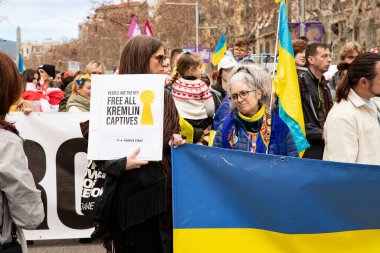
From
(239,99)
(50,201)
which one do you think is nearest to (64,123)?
(50,201)

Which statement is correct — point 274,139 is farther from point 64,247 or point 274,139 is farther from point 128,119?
point 64,247

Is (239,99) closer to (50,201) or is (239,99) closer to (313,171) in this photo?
(313,171)

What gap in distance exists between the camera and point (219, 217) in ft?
13.1

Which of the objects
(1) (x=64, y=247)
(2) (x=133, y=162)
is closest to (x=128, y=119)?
(2) (x=133, y=162)

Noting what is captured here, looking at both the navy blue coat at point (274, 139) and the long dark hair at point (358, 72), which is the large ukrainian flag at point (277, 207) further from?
the long dark hair at point (358, 72)

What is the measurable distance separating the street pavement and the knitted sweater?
1.70 m

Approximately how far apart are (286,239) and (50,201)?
3.84 meters

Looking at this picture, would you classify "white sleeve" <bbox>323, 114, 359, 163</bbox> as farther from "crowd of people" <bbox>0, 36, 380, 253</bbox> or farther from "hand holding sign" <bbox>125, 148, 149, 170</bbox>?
"hand holding sign" <bbox>125, 148, 149, 170</bbox>

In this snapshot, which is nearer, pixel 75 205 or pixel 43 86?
pixel 75 205

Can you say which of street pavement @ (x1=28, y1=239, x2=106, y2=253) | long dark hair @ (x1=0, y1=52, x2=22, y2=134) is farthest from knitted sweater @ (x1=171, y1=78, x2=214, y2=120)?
long dark hair @ (x1=0, y1=52, x2=22, y2=134)

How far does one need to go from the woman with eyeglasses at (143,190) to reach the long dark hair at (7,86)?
691mm

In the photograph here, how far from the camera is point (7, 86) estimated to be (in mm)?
3381

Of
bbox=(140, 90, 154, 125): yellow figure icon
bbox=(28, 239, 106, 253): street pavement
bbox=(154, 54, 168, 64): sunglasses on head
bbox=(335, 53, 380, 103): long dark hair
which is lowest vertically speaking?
bbox=(28, 239, 106, 253): street pavement

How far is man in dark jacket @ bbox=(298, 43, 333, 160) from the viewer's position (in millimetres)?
6602
